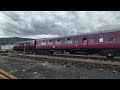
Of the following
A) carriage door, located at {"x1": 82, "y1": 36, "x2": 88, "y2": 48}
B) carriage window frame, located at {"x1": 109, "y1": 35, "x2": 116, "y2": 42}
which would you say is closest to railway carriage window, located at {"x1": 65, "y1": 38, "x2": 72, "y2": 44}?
carriage door, located at {"x1": 82, "y1": 36, "x2": 88, "y2": 48}

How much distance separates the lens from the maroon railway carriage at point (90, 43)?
13891 millimetres

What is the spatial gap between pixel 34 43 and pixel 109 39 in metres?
17.0

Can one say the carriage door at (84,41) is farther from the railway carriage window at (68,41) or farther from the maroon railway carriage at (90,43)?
the railway carriage window at (68,41)

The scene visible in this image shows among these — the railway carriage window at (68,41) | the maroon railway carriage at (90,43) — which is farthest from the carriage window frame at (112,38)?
the railway carriage window at (68,41)

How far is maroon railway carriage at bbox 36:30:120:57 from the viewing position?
13.9 m

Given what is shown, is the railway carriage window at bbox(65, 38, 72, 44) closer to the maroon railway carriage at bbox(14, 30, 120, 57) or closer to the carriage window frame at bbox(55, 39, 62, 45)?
the maroon railway carriage at bbox(14, 30, 120, 57)

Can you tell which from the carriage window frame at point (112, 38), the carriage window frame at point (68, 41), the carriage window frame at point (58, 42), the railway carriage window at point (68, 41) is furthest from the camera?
the carriage window frame at point (58, 42)

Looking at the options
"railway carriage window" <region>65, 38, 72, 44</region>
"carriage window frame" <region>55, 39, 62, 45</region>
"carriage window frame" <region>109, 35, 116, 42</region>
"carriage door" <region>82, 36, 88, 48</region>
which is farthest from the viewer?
"carriage window frame" <region>55, 39, 62, 45</region>
